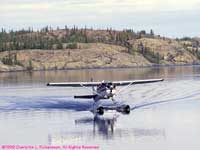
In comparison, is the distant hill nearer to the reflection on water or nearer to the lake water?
the lake water

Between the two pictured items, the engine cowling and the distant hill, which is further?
the distant hill

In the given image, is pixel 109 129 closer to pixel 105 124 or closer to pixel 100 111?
pixel 105 124

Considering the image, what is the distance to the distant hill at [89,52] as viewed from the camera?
15312 centimetres

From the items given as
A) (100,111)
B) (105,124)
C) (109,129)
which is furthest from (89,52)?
(109,129)

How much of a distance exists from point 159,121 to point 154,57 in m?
148

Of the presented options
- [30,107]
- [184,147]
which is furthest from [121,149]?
[30,107]

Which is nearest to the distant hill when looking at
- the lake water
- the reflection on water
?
the lake water

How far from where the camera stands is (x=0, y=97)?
133ft

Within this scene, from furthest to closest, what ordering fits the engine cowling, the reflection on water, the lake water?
the engine cowling < the reflection on water < the lake water

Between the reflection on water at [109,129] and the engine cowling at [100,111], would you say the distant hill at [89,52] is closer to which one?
the engine cowling at [100,111]

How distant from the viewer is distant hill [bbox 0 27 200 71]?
153 m

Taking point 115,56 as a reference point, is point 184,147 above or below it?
above

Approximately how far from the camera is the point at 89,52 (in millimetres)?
163375

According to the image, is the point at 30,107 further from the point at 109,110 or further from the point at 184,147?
the point at 184,147
